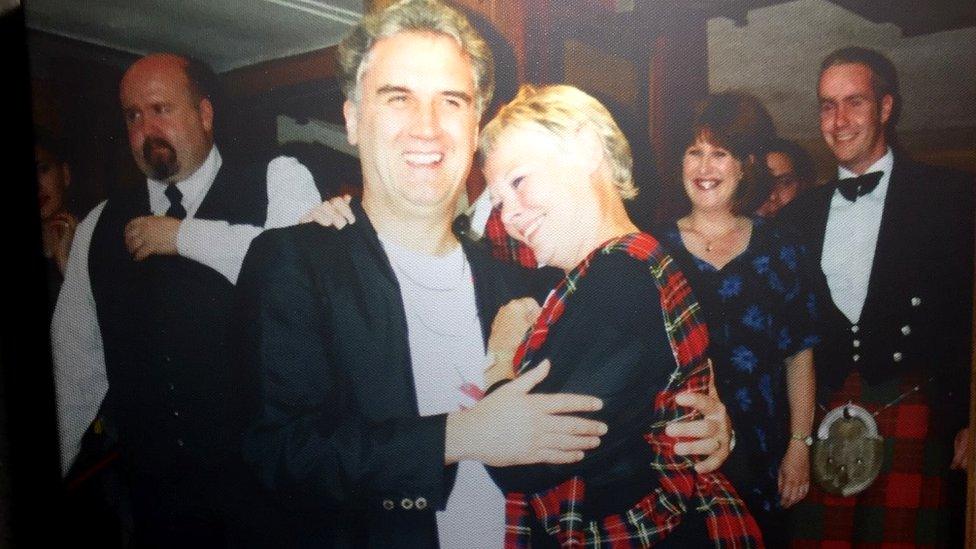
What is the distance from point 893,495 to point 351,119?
157cm

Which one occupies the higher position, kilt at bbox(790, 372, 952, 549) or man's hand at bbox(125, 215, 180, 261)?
man's hand at bbox(125, 215, 180, 261)

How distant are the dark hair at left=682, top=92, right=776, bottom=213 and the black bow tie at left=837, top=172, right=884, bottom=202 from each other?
0.18 meters

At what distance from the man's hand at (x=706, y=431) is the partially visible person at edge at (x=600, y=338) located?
17mm

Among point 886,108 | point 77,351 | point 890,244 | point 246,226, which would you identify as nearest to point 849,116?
point 886,108

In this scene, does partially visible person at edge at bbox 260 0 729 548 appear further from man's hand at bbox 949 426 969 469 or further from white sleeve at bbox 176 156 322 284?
man's hand at bbox 949 426 969 469

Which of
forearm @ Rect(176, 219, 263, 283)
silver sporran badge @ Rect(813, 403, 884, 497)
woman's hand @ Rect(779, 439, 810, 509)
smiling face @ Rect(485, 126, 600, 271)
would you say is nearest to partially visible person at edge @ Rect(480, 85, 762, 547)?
smiling face @ Rect(485, 126, 600, 271)

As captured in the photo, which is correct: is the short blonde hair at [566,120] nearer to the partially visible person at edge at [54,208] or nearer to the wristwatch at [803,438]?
the wristwatch at [803,438]

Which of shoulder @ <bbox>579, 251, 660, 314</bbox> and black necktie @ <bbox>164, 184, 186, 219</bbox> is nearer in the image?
shoulder @ <bbox>579, 251, 660, 314</bbox>

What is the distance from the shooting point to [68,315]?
1.84m

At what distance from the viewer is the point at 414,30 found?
171 cm

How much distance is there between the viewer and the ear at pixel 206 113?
1.79m

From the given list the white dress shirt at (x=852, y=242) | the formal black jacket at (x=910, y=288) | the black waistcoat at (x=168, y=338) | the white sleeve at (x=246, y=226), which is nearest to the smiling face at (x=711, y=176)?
the formal black jacket at (x=910, y=288)

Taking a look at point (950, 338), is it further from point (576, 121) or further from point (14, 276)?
point (14, 276)

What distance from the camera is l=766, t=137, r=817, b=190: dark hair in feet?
5.74
